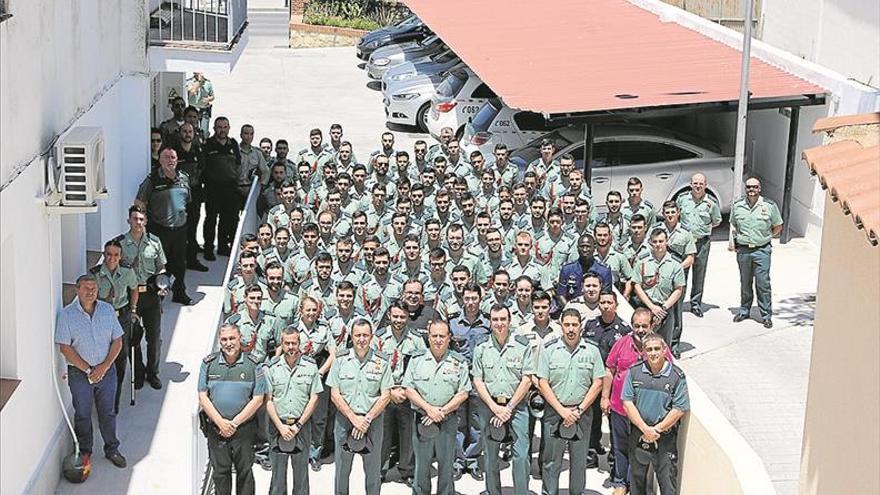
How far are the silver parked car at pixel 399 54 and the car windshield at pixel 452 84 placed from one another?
426cm

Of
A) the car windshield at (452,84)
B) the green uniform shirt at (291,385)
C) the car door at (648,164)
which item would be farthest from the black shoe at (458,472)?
the car windshield at (452,84)

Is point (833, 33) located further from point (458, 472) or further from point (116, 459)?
point (116, 459)

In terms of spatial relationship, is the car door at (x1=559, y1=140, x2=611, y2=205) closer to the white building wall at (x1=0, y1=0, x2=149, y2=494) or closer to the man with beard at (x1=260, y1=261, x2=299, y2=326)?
the white building wall at (x1=0, y1=0, x2=149, y2=494)

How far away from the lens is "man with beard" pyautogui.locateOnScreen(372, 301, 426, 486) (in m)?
10.9

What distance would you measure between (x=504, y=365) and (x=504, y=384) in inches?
→ 5.7

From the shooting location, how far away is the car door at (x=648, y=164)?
18.5m

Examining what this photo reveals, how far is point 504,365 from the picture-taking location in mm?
10789

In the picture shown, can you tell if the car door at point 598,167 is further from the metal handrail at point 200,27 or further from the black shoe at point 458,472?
the black shoe at point 458,472

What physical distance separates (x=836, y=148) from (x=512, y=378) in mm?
3395

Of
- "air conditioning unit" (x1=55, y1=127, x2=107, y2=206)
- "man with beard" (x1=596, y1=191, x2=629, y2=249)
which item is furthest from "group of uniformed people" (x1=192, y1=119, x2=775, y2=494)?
"air conditioning unit" (x1=55, y1=127, x2=107, y2=206)

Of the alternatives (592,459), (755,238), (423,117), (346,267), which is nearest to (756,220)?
(755,238)

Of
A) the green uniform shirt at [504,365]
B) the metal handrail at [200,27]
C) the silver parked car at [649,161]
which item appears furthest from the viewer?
the silver parked car at [649,161]

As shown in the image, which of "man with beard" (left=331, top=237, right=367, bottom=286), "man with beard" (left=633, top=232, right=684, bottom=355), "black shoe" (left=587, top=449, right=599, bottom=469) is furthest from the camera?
"man with beard" (left=633, top=232, right=684, bottom=355)

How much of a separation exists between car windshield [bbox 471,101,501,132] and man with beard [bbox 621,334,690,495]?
10.6 m
